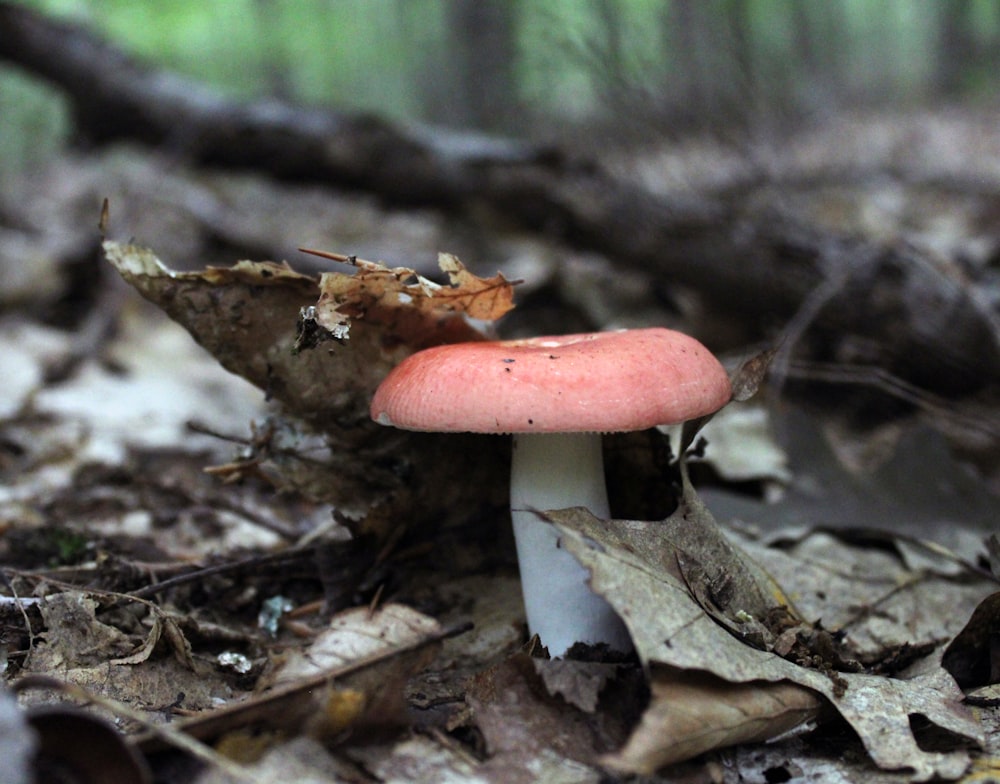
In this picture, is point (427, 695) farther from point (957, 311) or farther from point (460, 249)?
point (460, 249)

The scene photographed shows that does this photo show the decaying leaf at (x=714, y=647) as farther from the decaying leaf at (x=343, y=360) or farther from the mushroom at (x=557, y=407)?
the decaying leaf at (x=343, y=360)

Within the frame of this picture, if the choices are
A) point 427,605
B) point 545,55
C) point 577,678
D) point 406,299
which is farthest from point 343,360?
point 545,55

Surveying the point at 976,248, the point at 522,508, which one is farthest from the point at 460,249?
the point at 522,508

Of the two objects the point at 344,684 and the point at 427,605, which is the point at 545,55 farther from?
the point at 344,684

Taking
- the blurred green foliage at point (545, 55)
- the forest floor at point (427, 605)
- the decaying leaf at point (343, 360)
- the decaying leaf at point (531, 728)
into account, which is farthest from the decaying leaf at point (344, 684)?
the blurred green foliage at point (545, 55)

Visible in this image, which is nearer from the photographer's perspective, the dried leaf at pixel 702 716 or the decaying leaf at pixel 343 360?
the dried leaf at pixel 702 716
